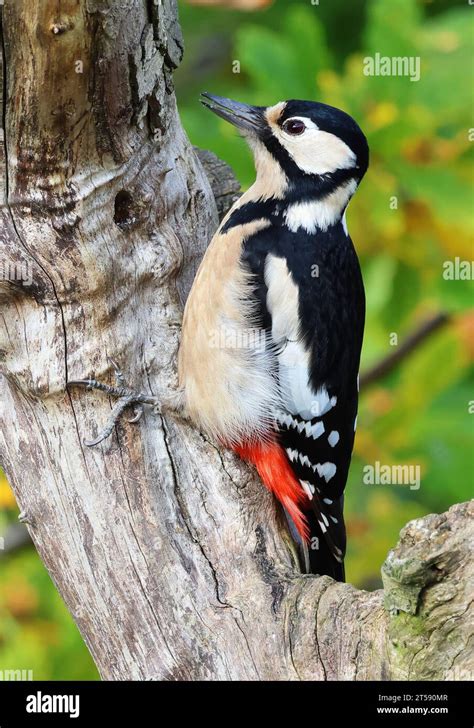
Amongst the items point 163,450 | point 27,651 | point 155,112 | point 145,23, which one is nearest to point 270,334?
point 163,450

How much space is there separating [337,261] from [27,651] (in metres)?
2.24

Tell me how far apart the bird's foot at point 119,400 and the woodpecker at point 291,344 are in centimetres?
13

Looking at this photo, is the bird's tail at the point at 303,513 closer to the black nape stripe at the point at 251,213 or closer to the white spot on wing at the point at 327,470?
the white spot on wing at the point at 327,470

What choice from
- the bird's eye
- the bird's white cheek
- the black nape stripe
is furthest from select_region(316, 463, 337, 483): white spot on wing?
the bird's eye

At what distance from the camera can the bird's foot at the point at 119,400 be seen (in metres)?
3.29

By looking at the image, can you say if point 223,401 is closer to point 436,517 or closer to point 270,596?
point 270,596

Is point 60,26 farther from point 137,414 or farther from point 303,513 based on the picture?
point 303,513

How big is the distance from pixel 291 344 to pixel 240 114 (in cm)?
105

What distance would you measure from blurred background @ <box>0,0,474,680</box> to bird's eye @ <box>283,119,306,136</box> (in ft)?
1.51

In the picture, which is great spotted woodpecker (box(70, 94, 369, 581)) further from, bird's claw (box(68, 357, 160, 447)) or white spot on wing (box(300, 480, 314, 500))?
bird's claw (box(68, 357, 160, 447))

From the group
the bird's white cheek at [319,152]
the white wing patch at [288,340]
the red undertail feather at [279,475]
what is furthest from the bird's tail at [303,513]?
the bird's white cheek at [319,152]

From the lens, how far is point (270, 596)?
319 cm

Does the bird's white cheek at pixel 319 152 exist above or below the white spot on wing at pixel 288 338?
above

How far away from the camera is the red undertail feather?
3.57 metres
